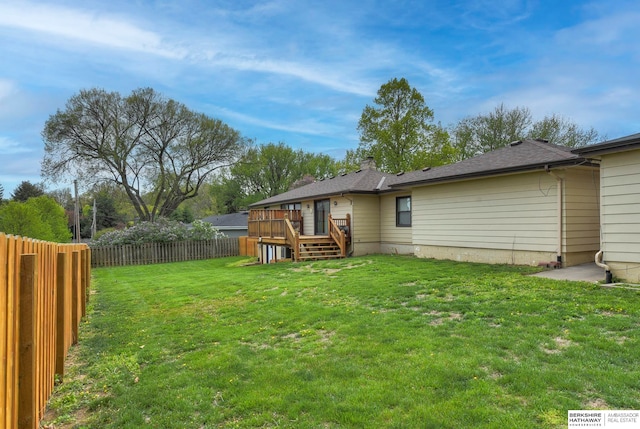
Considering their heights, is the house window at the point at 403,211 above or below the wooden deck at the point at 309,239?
above

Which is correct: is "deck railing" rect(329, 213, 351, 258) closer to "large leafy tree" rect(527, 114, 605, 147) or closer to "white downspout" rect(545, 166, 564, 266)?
"white downspout" rect(545, 166, 564, 266)

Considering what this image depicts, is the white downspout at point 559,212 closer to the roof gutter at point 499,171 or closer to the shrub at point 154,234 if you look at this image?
the roof gutter at point 499,171

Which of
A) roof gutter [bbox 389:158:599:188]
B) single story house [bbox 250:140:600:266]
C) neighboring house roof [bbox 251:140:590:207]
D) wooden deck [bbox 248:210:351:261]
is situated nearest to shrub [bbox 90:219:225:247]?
wooden deck [bbox 248:210:351:261]

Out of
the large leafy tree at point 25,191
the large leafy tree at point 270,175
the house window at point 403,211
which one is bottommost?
the house window at point 403,211

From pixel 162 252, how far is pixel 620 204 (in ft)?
71.2

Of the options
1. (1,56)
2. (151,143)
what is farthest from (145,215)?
(1,56)

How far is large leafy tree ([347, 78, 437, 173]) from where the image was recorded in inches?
1115

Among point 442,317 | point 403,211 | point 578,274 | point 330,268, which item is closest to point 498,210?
point 578,274

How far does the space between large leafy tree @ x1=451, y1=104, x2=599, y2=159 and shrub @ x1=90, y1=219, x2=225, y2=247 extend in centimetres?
2115

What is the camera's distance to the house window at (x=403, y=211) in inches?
623

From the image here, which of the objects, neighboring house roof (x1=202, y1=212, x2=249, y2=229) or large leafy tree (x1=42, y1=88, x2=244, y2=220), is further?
neighboring house roof (x1=202, y1=212, x2=249, y2=229)

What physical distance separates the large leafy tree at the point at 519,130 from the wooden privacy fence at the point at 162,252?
2004cm

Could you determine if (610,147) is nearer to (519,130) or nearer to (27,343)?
(27,343)

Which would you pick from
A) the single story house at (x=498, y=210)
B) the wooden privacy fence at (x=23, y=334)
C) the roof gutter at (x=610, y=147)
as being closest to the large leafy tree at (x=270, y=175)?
the single story house at (x=498, y=210)
